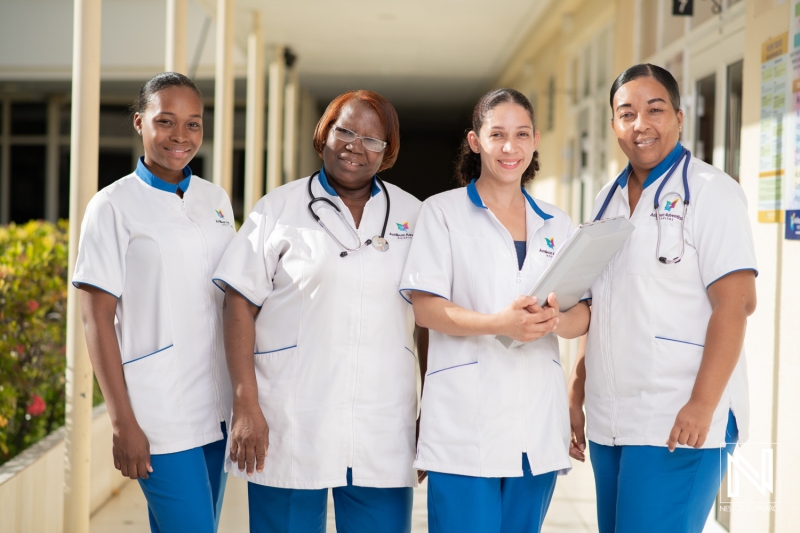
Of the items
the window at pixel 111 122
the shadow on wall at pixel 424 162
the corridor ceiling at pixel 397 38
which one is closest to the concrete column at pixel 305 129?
the corridor ceiling at pixel 397 38

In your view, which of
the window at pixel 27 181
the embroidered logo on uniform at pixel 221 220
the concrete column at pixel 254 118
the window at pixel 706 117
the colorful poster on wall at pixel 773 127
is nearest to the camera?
the embroidered logo on uniform at pixel 221 220

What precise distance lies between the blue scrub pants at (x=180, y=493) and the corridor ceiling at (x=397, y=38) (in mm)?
5541

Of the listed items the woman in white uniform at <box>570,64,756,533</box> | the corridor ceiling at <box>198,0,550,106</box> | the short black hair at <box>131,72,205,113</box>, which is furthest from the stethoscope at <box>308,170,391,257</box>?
the corridor ceiling at <box>198,0,550,106</box>

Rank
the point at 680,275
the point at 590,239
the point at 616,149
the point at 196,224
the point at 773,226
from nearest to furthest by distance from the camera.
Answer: the point at 590,239 < the point at 680,275 < the point at 196,224 < the point at 773,226 < the point at 616,149

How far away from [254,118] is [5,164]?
821 centimetres

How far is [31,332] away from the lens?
3672 millimetres

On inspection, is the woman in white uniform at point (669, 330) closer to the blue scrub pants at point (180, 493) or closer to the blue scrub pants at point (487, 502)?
the blue scrub pants at point (487, 502)

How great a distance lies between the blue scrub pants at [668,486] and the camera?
78.0 inches

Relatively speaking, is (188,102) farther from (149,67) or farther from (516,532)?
(149,67)

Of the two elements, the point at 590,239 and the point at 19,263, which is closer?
the point at 590,239

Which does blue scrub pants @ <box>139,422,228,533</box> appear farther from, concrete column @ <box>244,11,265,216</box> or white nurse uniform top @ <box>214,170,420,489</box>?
concrete column @ <box>244,11,265,216</box>

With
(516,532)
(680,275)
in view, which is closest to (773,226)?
(680,275)

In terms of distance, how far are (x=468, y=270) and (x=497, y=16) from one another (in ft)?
21.2

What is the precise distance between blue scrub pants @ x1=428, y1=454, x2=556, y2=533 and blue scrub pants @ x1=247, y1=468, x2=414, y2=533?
169 millimetres
